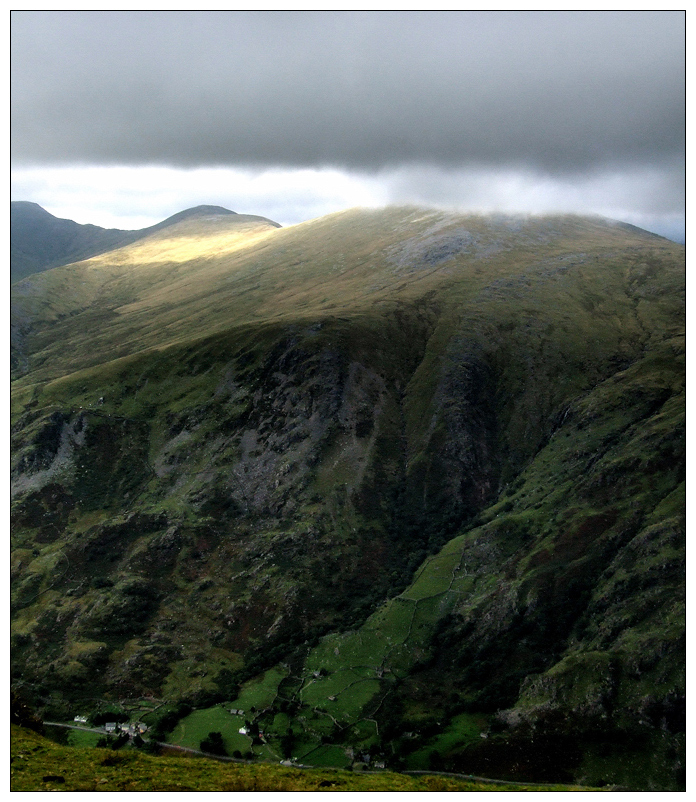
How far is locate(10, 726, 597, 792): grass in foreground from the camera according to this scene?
2933 inches

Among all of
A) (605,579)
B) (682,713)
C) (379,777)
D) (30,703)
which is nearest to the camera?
(379,777)

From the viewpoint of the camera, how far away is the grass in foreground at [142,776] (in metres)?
74.5

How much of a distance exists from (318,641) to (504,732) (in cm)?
6003

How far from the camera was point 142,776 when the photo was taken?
7975 centimetres

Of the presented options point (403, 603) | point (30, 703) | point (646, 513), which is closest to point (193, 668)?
point (30, 703)

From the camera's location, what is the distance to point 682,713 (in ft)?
433

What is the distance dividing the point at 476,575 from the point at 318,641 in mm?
53100

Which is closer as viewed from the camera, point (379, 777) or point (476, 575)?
point (379, 777)

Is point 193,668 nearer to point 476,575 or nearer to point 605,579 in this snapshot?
point 476,575

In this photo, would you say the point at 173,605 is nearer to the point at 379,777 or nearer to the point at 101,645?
the point at 101,645

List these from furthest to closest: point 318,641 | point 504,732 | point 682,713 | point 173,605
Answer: point 173,605, point 318,641, point 504,732, point 682,713

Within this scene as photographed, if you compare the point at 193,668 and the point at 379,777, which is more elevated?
the point at 379,777

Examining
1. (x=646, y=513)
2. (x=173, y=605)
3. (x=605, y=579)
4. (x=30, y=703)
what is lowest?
(x=30, y=703)

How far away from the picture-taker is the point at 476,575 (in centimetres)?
19438
